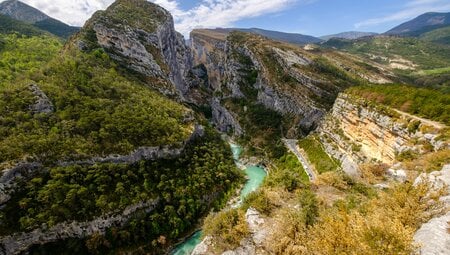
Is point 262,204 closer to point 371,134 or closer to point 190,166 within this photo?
point 371,134

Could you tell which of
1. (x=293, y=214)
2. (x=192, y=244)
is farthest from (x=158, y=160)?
(x=293, y=214)

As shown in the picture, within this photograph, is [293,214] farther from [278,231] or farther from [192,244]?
[192,244]

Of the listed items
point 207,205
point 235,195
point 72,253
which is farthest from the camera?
point 235,195

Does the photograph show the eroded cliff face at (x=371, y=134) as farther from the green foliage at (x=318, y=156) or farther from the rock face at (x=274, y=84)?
the rock face at (x=274, y=84)

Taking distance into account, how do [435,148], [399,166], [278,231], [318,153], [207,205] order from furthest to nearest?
[318,153] < [207,205] < [435,148] < [399,166] < [278,231]

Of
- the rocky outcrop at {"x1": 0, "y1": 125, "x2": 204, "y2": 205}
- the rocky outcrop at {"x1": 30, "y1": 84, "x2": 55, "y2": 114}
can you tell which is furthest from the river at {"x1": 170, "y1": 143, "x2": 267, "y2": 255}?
the rocky outcrop at {"x1": 30, "y1": 84, "x2": 55, "y2": 114}

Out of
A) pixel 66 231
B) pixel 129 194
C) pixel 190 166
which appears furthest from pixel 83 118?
pixel 190 166

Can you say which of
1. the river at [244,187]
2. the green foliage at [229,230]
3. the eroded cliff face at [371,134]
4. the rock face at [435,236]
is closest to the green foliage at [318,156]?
the eroded cliff face at [371,134]
